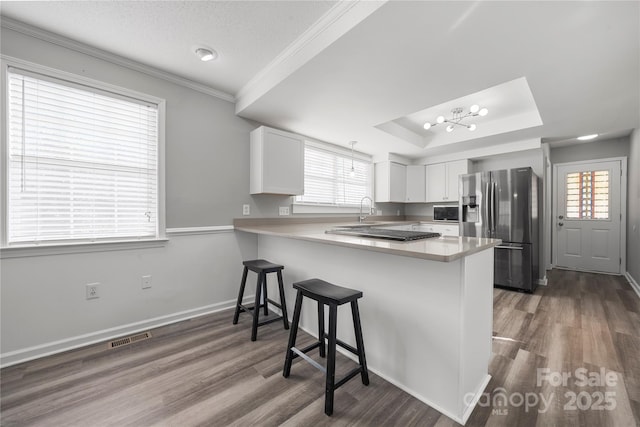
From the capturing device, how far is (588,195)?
4559 mm

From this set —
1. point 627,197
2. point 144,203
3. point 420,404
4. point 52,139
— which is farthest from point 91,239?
point 627,197

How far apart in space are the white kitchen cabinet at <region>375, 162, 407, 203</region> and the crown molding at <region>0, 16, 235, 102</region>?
3.09 m

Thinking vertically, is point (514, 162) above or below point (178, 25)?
below

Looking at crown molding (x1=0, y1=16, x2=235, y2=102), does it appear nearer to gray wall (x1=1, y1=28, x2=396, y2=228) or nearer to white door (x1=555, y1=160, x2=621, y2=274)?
gray wall (x1=1, y1=28, x2=396, y2=228)

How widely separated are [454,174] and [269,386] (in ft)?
15.2

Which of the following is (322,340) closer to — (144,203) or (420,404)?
(420,404)

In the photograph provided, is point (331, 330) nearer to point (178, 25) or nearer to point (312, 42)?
A: point (312, 42)

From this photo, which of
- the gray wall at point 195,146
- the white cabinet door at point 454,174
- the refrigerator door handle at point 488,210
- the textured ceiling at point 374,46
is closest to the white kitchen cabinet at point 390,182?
the white cabinet door at point 454,174

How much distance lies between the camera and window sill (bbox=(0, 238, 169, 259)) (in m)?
1.85

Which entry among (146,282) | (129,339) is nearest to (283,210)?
(146,282)

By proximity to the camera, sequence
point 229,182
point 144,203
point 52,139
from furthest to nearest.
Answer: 1. point 229,182
2. point 144,203
3. point 52,139

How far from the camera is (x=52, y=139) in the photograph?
1990 millimetres

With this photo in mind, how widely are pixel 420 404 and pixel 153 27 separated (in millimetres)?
3085

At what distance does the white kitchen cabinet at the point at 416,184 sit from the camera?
5164mm
